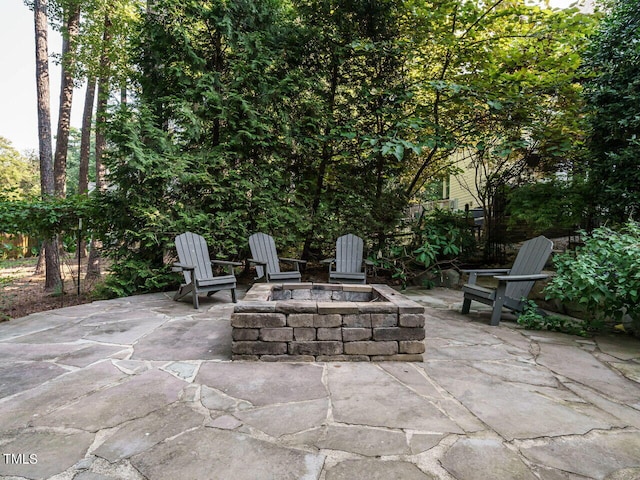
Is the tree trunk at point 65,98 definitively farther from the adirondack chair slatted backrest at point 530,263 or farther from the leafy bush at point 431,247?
the adirondack chair slatted backrest at point 530,263

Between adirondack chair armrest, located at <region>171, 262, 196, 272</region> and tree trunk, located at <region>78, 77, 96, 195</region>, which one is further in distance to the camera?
tree trunk, located at <region>78, 77, 96, 195</region>

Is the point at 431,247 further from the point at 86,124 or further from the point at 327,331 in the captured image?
the point at 86,124

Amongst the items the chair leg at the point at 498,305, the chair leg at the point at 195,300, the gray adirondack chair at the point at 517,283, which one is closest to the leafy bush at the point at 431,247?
the gray adirondack chair at the point at 517,283

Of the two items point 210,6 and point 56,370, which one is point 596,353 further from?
point 210,6

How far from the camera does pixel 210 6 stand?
5168 mm

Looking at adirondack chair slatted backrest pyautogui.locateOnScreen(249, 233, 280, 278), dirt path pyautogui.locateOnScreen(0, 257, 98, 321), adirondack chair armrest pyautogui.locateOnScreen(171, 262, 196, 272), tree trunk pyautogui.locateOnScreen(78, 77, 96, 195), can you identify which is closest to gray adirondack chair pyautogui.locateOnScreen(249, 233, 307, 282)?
adirondack chair slatted backrest pyautogui.locateOnScreen(249, 233, 280, 278)

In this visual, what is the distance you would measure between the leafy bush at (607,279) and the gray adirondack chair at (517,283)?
249 millimetres

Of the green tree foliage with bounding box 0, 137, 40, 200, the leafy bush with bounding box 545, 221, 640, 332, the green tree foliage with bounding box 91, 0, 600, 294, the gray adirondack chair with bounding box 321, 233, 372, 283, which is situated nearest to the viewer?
the leafy bush with bounding box 545, 221, 640, 332

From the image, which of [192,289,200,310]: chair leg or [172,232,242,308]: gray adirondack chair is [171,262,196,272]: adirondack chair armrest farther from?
[192,289,200,310]: chair leg

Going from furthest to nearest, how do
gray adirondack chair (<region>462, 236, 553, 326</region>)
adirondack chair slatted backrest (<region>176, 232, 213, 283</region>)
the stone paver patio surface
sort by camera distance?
adirondack chair slatted backrest (<region>176, 232, 213, 283</region>) → gray adirondack chair (<region>462, 236, 553, 326</region>) → the stone paver patio surface

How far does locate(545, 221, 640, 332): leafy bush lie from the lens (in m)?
2.87

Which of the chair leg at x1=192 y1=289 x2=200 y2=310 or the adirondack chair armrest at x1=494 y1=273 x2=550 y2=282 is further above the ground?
the adirondack chair armrest at x1=494 y1=273 x2=550 y2=282

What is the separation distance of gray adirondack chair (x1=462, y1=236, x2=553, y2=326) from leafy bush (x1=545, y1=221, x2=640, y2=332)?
249 millimetres

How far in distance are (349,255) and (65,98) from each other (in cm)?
735
